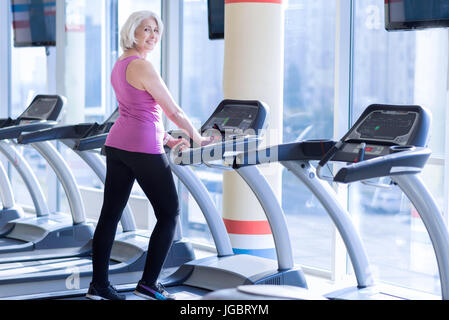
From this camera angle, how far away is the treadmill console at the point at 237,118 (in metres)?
3.88

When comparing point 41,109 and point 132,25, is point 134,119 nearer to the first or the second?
point 132,25

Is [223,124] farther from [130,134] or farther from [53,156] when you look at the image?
[53,156]

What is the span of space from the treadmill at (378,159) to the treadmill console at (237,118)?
36cm

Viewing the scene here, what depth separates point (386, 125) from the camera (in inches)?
130

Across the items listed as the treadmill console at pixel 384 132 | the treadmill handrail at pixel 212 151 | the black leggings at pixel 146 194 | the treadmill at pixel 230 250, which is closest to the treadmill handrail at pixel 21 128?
the treadmill at pixel 230 250

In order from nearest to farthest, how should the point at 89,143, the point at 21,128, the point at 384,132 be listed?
the point at 384,132, the point at 89,143, the point at 21,128

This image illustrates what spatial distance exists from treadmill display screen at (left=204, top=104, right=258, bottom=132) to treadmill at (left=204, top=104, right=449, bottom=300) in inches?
16.2

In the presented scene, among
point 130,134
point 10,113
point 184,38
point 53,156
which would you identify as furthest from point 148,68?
point 10,113

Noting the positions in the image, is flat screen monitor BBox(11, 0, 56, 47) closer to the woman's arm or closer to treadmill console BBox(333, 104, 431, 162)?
the woman's arm

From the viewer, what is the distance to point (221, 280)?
4391 millimetres

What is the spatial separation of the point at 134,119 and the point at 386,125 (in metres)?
1.32

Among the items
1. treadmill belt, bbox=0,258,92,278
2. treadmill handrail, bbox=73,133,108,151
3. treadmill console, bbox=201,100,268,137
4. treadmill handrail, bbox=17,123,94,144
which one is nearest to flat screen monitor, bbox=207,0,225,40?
treadmill handrail, bbox=17,123,94,144

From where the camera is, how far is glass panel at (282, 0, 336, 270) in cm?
564

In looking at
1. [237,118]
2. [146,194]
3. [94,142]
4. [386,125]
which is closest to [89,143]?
[94,142]
